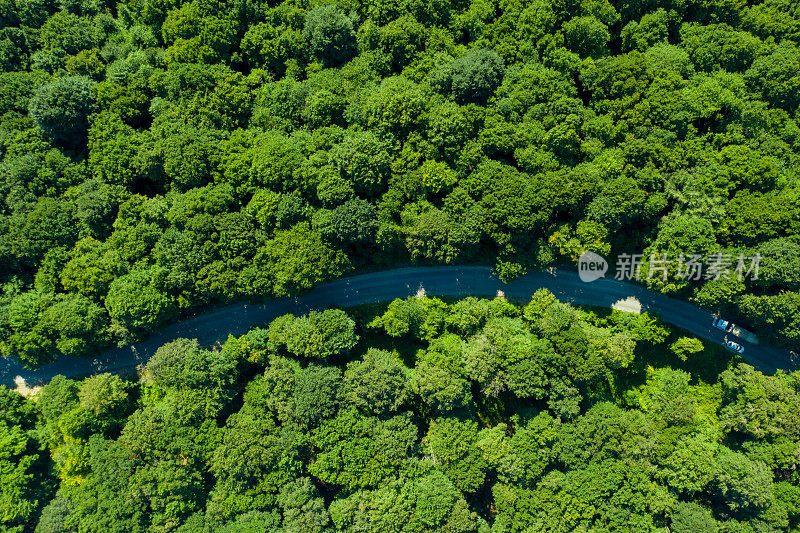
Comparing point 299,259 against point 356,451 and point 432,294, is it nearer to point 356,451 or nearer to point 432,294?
point 432,294

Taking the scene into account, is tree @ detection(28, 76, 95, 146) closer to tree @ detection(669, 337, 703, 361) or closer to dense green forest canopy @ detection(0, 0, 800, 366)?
dense green forest canopy @ detection(0, 0, 800, 366)

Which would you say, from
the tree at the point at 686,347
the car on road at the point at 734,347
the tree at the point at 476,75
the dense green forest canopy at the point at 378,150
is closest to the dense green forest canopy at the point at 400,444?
the tree at the point at 686,347

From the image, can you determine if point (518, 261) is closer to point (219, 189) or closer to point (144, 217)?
point (219, 189)

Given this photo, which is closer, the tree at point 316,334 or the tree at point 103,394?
the tree at point 316,334

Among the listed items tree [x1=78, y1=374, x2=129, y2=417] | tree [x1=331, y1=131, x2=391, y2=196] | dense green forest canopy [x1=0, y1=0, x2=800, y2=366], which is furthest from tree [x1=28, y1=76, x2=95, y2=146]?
tree [x1=331, y1=131, x2=391, y2=196]

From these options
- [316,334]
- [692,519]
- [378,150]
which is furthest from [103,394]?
[692,519]

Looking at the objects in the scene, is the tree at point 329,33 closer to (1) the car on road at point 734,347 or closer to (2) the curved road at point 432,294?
(2) the curved road at point 432,294
